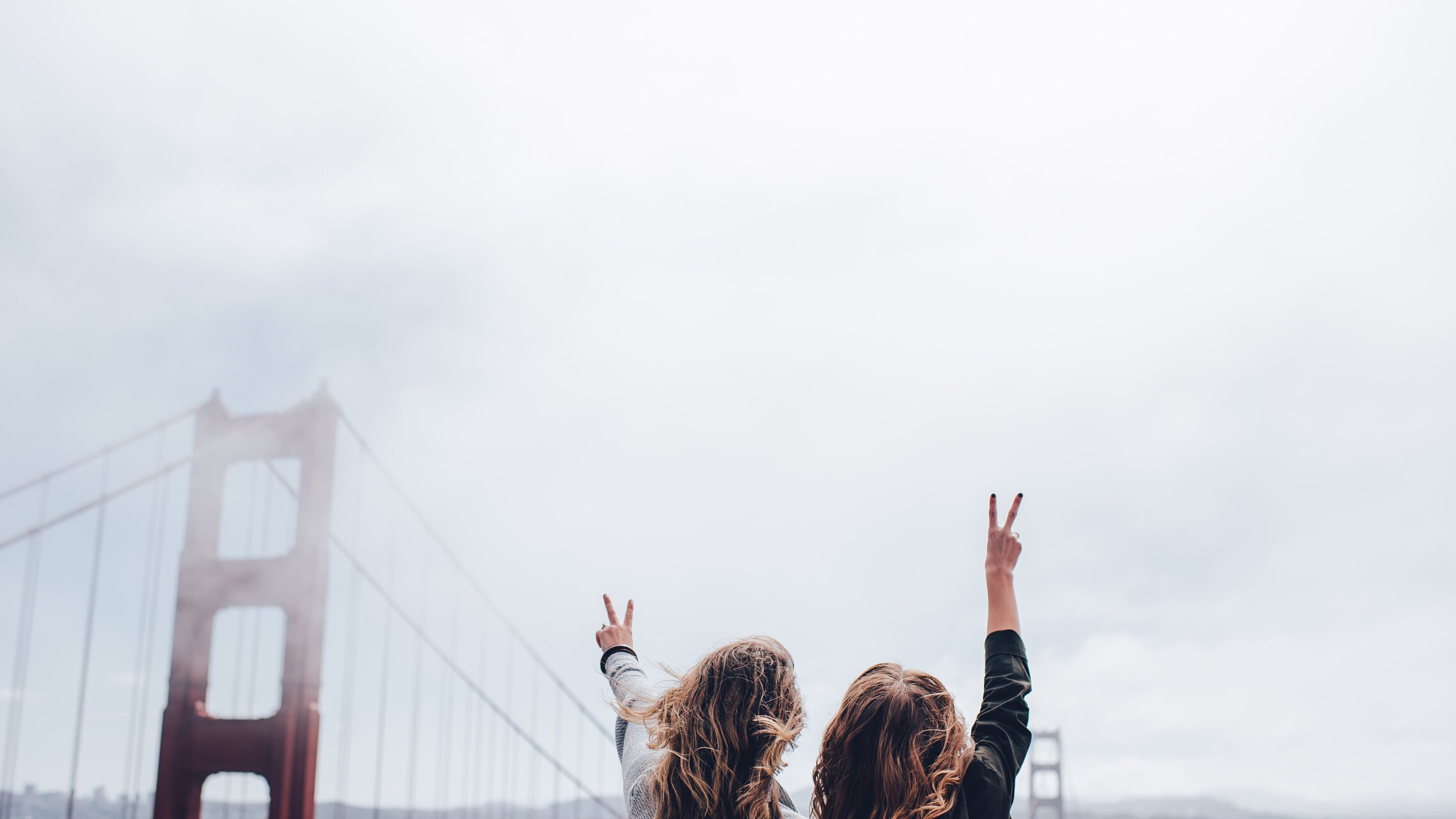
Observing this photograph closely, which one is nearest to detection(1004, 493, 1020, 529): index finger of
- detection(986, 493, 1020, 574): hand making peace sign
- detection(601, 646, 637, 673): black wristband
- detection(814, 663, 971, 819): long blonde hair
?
detection(986, 493, 1020, 574): hand making peace sign

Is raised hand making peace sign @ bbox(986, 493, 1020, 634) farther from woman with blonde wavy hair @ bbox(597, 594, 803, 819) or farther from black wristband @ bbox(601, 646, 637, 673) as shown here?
black wristband @ bbox(601, 646, 637, 673)

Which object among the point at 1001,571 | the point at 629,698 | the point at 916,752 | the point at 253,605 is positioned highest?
the point at 253,605

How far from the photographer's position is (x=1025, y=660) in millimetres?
1615

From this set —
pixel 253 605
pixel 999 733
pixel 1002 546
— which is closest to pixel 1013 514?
pixel 1002 546

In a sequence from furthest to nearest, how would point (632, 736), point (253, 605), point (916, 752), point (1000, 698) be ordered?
point (253, 605), point (632, 736), point (1000, 698), point (916, 752)

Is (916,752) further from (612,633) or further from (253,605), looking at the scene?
(253,605)

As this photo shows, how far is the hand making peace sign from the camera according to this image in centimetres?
172

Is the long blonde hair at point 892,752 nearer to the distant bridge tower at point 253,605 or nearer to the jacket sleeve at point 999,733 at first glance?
the jacket sleeve at point 999,733

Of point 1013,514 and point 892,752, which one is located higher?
point 1013,514

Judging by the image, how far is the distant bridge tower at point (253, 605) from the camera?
964cm

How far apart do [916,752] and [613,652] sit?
2.18 ft

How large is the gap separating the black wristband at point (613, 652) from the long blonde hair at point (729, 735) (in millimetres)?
374

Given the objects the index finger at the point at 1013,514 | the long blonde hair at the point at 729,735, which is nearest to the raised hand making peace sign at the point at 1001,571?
the index finger at the point at 1013,514

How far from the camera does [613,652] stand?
1.90 m
